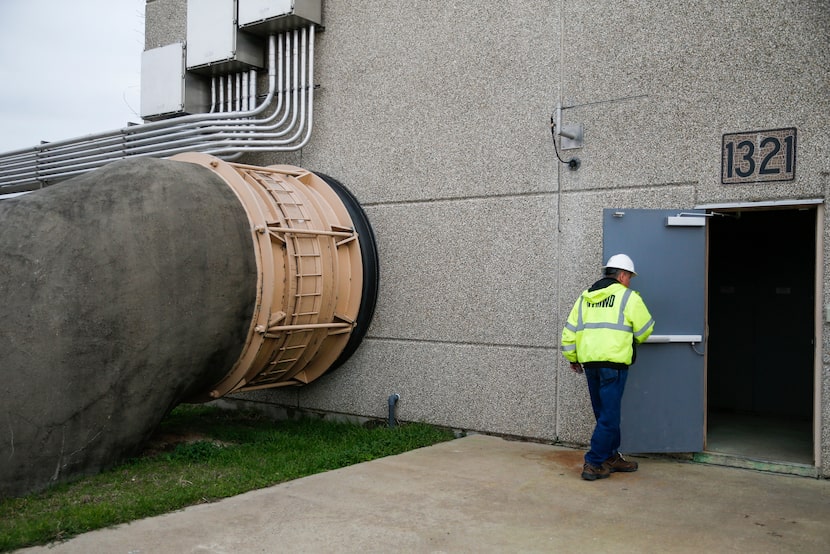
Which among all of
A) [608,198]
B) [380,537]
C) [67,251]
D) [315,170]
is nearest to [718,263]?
[608,198]

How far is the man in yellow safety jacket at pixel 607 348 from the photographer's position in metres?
6.28

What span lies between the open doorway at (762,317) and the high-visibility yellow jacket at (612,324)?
3423 millimetres

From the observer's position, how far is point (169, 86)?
1083 centimetres

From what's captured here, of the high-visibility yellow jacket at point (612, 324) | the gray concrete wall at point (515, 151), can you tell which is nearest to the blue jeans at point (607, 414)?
the high-visibility yellow jacket at point (612, 324)

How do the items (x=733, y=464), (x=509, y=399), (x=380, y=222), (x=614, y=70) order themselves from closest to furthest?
(x=733, y=464) → (x=614, y=70) → (x=509, y=399) → (x=380, y=222)

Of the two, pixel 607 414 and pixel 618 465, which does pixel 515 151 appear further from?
pixel 618 465

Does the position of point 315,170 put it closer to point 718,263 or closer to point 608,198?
point 608,198

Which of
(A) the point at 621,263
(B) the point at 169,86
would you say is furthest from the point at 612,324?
(B) the point at 169,86

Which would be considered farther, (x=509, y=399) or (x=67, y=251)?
(x=509, y=399)

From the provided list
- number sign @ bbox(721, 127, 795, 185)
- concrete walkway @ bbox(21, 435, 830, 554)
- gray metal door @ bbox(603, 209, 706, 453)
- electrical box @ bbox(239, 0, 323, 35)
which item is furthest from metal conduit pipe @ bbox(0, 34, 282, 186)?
number sign @ bbox(721, 127, 795, 185)

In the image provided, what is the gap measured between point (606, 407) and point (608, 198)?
2.16m

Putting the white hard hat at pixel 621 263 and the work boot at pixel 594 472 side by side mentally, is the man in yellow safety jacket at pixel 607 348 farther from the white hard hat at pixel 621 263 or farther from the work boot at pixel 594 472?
the white hard hat at pixel 621 263

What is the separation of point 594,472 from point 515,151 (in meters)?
3.37

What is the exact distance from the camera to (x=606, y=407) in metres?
6.30
